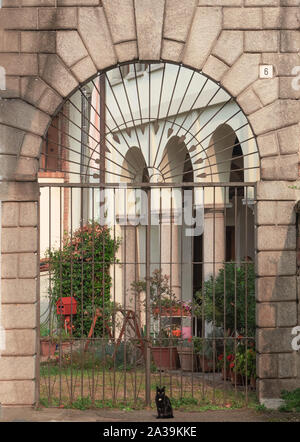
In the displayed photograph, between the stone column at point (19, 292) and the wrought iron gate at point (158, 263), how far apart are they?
0.91 feet

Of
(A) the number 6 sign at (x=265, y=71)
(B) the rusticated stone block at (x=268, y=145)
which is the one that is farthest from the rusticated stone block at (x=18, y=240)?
(A) the number 6 sign at (x=265, y=71)

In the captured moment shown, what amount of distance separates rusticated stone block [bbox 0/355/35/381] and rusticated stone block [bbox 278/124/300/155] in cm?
358

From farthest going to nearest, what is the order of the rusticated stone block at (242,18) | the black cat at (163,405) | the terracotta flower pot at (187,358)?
the terracotta flower pot at (187,358)
the rusticated stone block at (242,18)
the black cat at (163,405)

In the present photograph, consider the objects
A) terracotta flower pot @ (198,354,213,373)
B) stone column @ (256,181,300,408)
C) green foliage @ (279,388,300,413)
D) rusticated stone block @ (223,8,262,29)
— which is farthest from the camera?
terracotta flower pot @ (198,354,213,373)

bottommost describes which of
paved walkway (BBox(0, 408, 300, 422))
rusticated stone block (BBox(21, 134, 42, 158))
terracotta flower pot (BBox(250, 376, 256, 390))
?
paved walkway (BBox(0, 408, 300, 422))

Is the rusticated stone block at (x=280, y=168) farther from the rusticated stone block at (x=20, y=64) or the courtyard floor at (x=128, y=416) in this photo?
the rusticated stone block at (x=20, y=64)

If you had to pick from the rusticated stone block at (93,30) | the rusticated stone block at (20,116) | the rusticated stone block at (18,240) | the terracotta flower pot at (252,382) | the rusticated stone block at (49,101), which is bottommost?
the terracotta flower pot at (252,382)

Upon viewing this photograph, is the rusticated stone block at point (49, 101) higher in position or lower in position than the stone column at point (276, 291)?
higher

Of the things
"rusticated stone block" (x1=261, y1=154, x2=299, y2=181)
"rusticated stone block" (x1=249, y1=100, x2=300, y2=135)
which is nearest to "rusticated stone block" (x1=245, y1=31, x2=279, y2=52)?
"rusticated stone block" (x1=249, y1=100, x2=300, y2=135)

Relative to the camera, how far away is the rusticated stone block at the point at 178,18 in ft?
34.2

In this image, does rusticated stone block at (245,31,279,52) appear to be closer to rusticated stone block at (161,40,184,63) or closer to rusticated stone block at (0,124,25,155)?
rusticated stone block at (161,40,184,63)

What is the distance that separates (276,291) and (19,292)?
2792 mm

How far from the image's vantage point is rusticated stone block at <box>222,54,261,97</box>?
1044cm

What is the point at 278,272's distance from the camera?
408 inches
